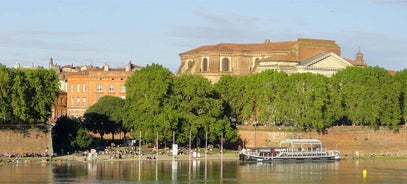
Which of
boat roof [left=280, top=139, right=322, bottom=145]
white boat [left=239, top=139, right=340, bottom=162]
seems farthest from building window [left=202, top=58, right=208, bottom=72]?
boat roof [left=280, top=139, right=322, bottom=145]

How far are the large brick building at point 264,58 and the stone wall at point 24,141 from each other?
164 feet

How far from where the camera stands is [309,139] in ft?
493

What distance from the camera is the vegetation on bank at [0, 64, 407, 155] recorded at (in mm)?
141500

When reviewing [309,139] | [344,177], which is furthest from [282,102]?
[344,177]

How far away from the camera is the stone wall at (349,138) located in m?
153

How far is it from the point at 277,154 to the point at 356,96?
18783mm

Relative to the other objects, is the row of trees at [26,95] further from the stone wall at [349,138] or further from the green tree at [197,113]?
A: the stone wall at [349,138]

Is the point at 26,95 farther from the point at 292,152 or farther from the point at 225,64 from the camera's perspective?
the point at 225,64

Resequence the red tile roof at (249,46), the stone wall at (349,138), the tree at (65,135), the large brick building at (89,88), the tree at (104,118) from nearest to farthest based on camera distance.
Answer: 1. the tree at (65,135)
2. the stone wall at (349,138)
3. the tree at (104,118)
4. the large brick building at (89,88)
5. the red tile roof at (249,46)

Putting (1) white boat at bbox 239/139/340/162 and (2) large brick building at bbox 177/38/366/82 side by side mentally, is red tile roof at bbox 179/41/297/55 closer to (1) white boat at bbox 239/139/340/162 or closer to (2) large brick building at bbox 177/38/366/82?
(2) large brick building at bbox 177/38/366/82

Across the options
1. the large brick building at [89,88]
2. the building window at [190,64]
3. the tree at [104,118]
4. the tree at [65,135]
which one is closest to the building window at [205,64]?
the building window at [190,64]

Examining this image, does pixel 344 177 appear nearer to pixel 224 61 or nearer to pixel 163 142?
pixel 163 142

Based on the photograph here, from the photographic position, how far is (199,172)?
11575cm

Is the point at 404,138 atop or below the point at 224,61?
below
